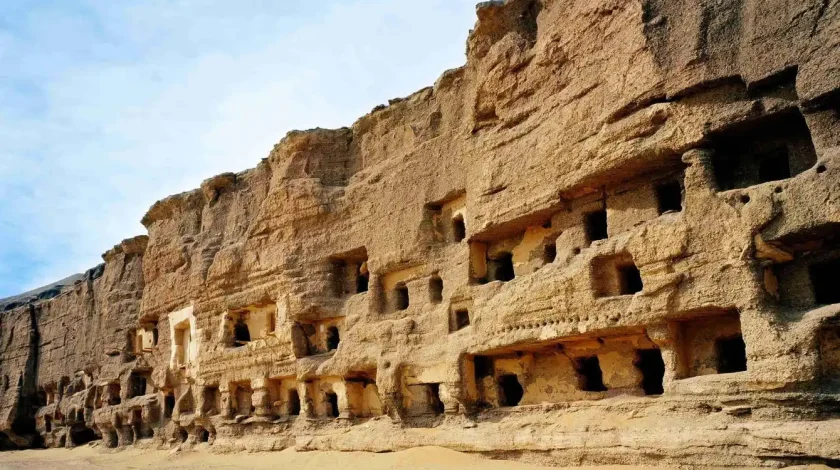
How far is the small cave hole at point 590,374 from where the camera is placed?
37.1 feet

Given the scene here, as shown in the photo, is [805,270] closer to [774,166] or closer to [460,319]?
[774,166]

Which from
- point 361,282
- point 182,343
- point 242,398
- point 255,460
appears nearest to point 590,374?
point 361,282

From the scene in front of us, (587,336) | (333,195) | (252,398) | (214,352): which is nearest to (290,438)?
(252,398)

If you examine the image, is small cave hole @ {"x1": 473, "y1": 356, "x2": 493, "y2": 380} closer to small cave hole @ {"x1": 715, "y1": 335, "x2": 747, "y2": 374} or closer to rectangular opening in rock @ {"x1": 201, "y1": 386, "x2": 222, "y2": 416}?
small cave hole @ {"x1": 715, "y1": 335, "x2": 747, "y2": 374}

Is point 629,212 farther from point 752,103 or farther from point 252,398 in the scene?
point 252,398

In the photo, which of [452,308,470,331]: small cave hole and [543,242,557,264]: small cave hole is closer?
[543,242,557,264]: small cave hole

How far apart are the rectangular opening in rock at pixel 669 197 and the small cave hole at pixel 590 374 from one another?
267 cm

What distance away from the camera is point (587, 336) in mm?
10625

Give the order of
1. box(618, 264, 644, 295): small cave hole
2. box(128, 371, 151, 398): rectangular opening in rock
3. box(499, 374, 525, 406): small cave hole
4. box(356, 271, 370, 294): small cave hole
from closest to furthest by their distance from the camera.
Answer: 1. box(618, 264, 644, 295): small cave hole
2. box(499, 374, 525, 406): small cave hole
3. box(356, 271, 370, 294): small cave hole
4. box(128, 371, 151, 398): rectangular opening in rock

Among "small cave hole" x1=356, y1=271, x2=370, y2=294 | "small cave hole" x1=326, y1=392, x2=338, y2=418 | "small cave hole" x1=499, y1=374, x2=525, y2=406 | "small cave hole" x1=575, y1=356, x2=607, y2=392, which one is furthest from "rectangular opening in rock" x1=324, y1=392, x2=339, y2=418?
"small cave hole" x1=575, y1=356, x2=607, y2=392

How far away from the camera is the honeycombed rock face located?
8.48 m

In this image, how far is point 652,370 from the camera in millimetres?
11047

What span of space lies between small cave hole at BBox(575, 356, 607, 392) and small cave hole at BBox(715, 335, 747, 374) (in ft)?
6.88

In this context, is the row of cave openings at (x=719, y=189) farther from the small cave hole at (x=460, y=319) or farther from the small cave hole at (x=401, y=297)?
the small cave hole at (x=401, y=297)
